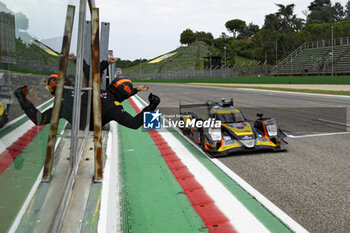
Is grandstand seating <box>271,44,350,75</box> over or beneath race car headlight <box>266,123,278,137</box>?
over

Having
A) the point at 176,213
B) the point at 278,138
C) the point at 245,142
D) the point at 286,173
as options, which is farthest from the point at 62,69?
the point at 278,138

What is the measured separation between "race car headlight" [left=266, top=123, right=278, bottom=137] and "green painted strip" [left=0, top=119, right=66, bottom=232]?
574 centimetres

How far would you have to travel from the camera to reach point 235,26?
180375 mm

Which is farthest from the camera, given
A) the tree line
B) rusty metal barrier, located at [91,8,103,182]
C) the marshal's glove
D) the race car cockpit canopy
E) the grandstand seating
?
the tree line

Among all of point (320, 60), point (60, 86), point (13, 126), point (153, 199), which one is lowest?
point (153, 199)

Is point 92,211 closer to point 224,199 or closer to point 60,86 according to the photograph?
point 60,86

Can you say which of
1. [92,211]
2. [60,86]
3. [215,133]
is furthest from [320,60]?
[60,86]

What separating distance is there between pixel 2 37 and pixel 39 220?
135 centimetres

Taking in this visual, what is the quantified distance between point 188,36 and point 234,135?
599 feet

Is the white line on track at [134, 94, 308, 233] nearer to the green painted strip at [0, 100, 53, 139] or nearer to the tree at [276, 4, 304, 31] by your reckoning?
the green painted strip at [0, 100, 53, 139]

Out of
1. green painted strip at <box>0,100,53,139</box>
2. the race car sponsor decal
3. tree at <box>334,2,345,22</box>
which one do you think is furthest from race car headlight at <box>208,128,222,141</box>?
tree at <box>334,2,345,22</box>

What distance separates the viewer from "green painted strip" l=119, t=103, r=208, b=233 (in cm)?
366

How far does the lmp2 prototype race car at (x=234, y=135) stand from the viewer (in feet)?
22.2

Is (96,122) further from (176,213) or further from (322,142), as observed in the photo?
(322,142)
